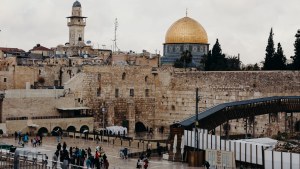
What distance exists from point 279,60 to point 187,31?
2039 cm

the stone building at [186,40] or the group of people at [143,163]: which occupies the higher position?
the stone building at [186,40]

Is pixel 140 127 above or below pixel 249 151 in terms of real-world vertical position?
above

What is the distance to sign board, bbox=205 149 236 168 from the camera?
24156 mm

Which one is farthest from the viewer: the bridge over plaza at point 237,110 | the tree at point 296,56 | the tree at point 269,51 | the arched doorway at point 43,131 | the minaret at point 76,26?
the minaret at point 76,26

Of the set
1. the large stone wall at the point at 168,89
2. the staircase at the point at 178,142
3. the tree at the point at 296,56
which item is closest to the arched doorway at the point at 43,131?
the large stone wall at the point at 168,89

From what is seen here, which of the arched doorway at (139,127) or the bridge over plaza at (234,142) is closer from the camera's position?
the bridge over plaza at (234,142)

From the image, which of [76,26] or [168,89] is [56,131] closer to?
[168,89]

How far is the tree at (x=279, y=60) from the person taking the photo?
43906mm

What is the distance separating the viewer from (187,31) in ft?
208

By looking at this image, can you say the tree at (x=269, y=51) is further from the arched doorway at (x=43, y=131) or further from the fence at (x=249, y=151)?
the fence at (x=249, y=151)

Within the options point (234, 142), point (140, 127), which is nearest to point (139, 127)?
point (140, 127)

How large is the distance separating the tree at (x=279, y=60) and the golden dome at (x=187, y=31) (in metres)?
19.8

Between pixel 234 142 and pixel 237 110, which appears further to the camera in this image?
pixel 237 110

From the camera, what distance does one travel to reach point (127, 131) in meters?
45.4
